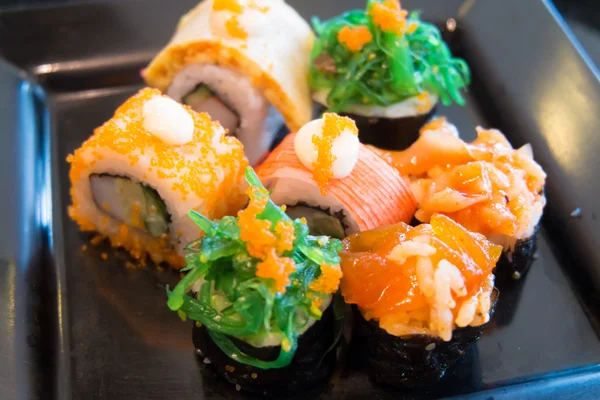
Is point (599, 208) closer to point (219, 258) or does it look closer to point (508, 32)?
point (508, 32)

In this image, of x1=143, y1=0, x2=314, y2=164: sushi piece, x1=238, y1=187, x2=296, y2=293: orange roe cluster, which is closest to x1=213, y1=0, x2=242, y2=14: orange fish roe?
x1=143, y1=0, x2=314, y2=164: sushi piece

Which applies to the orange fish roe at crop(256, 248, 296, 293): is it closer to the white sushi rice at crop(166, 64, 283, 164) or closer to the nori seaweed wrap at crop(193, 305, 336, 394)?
the nori seaweed wrap at crop(193, 305, 336, 394)

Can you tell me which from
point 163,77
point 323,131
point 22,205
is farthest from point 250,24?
point 22,205

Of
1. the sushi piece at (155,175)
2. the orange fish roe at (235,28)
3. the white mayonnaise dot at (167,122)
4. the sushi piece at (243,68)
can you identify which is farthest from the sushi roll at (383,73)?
the white mayonnaise dot at (167,122)

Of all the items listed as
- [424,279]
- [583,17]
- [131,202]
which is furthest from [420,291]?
[583,17]

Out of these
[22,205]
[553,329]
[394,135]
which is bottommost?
[22,205]

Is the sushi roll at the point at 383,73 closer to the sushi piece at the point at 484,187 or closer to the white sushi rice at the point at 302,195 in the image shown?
the sushi piece at the point at 484,187
